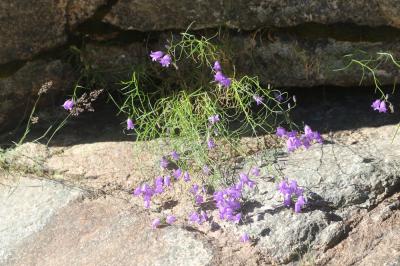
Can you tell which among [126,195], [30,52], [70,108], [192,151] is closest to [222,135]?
[192,151]

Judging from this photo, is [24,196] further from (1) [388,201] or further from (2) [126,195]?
(1) [388,201]

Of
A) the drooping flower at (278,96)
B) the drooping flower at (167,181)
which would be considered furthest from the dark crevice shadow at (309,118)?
the drooping flower at (167,181)

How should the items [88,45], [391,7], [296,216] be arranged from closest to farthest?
1. [296,216]
2. [391,7]
3. [88,45]

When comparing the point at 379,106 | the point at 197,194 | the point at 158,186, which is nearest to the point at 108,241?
the point at 158,186

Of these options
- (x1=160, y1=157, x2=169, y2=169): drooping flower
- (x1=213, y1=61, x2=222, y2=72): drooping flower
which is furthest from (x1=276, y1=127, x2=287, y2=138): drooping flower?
(x1=160, y1=157, x2=169, y2=169): drooping flower

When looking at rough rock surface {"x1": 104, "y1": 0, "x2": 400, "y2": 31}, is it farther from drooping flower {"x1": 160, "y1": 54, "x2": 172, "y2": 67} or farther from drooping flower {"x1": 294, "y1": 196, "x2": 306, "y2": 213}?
drooping flower {"x1": 294, "y1": 196, "x2": 306, "y2": 213}

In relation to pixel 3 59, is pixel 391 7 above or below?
above
